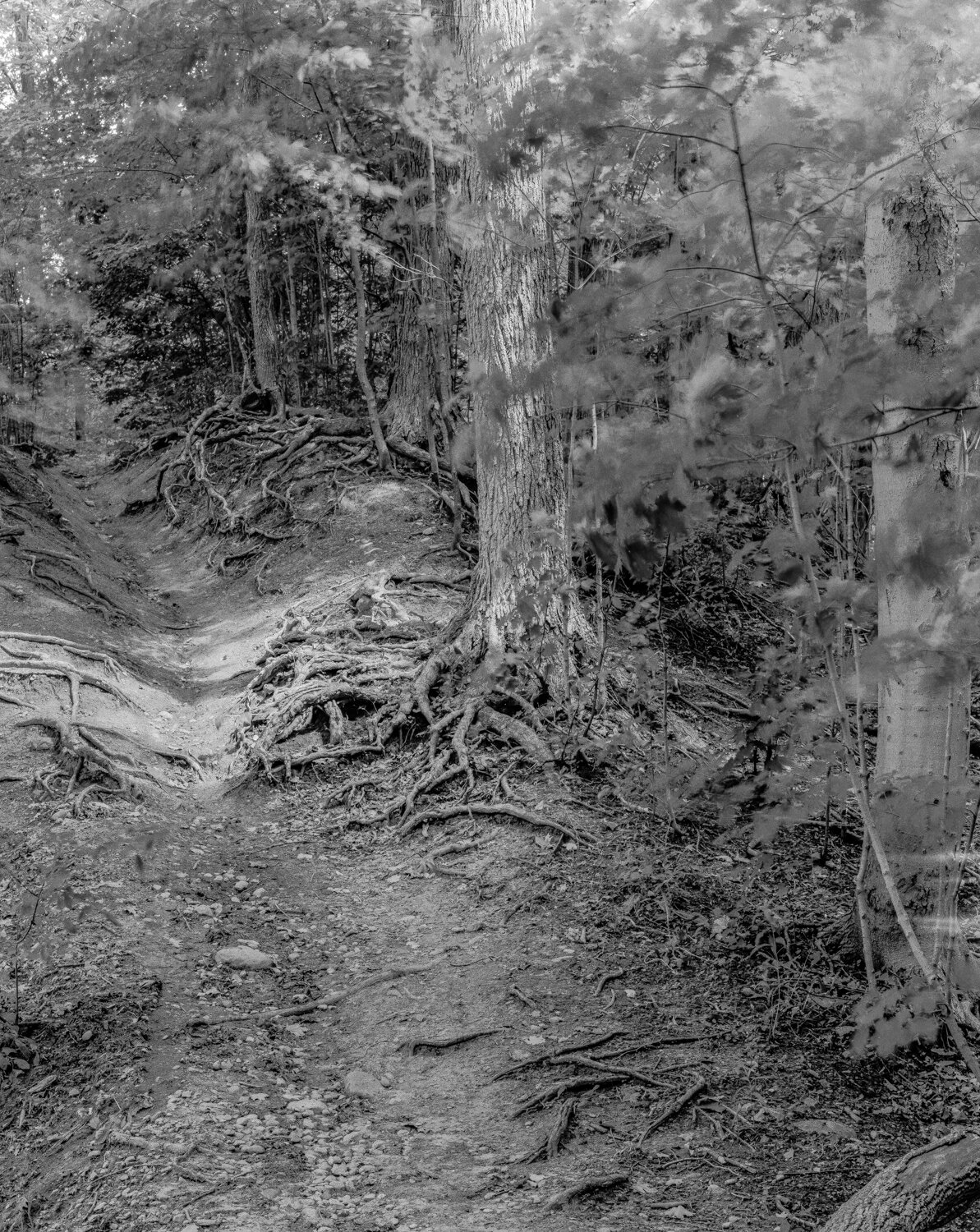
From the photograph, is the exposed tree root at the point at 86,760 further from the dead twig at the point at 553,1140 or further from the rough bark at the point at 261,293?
the rough bark at the point at 261,293

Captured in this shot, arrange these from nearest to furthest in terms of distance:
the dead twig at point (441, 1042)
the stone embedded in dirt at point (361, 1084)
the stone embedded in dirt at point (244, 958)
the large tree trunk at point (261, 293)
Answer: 1. the stone embedded in dirt at point (361, 1084)
2. the dead twig at point (441, 1042)
3. the stone embedded in dirt at point (244, 958)
4. the large tree trunk at point (261, 293)

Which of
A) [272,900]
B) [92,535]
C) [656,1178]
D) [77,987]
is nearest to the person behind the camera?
[656,1178]

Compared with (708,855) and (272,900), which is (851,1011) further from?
(272,900)

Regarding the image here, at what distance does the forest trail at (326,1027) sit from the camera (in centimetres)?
279

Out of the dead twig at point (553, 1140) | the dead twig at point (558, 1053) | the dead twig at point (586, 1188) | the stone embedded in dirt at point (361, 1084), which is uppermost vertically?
the dead twig at point (586, 1188)

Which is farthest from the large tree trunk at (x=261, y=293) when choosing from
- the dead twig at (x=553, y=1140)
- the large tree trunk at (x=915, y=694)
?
the dead twig at (x=553, y=1140)

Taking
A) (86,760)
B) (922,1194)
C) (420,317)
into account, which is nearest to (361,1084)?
(922,1194)

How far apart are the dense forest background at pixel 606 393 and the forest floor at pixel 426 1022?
17 centimetres

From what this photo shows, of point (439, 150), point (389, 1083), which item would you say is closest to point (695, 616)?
point (439, 150)

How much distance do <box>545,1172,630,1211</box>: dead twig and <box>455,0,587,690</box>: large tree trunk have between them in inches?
124

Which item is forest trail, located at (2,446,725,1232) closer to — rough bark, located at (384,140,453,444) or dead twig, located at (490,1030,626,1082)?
dead twig, located at (490,1030,626,1082)

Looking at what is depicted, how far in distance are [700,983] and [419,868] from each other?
1.53 meters

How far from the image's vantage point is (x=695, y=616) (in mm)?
7691

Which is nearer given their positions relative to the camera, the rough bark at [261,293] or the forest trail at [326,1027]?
the forest trail at [326,1027]
